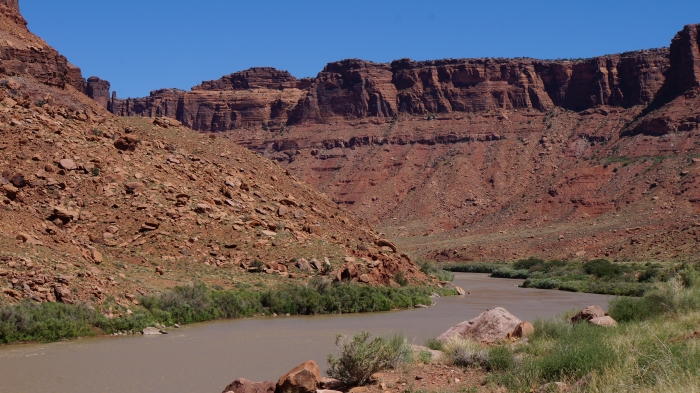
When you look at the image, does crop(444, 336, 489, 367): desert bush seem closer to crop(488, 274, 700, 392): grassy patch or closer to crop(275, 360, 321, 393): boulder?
crop(488, 274, 700, 392): grassy patch

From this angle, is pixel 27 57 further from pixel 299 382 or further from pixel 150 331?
pixel 299 382

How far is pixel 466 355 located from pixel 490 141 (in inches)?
3581

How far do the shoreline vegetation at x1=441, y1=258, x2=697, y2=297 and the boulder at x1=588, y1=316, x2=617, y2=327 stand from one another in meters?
17.7

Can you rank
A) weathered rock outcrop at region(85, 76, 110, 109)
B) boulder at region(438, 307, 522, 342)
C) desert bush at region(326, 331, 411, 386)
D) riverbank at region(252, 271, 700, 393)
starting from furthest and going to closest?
weathered rock outcrop at region(85, 76, 110, 109) → boulder at region(438, 307, 522, 342) → desert bush at region(326, 331, 411, 386) → riverbank at region(252, 271, 700, 393)

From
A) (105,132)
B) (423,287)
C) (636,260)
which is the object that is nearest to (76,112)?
(105,132)

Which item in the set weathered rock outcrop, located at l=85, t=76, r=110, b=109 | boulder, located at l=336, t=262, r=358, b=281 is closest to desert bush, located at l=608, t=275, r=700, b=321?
boulder, located at l=336, t=262, r=358, b=281

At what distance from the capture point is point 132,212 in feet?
101

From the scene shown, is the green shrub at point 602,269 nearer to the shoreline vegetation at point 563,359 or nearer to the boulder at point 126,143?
the boulder at point 126,143

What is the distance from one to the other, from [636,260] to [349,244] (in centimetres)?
2618

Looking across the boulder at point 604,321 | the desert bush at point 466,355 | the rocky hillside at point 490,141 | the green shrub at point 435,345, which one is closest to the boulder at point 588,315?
the boulder at point 604,321

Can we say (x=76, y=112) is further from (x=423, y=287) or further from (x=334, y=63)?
(x=334, y=63)

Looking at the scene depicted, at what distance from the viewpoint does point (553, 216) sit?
8088cm

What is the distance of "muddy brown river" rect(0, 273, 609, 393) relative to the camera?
587 inches

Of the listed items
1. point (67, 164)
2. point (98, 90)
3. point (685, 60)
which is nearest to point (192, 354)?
point (67, 164)
